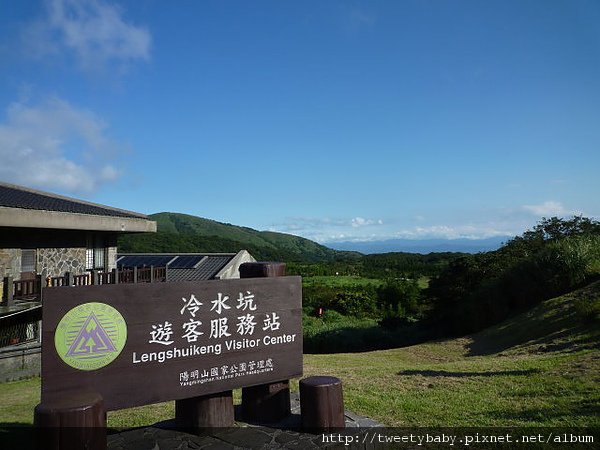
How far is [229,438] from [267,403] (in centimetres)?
76

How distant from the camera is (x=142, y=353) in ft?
15.5

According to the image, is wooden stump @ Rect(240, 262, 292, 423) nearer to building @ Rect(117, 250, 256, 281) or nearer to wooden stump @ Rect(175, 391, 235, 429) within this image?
wooden stump @ Rect(175, 391, 235, 429)

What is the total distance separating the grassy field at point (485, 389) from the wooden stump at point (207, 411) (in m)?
1.32

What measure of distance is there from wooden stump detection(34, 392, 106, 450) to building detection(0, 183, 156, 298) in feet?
30.2

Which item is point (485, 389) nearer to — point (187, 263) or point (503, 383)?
point (503, 383)

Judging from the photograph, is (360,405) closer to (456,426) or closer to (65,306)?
(456,426)

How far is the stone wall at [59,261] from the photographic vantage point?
1364cm

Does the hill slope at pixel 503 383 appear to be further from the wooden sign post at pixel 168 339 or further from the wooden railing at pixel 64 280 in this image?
the wooden railing at pixel 64 280

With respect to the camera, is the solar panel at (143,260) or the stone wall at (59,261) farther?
the solar panel at (143,260)

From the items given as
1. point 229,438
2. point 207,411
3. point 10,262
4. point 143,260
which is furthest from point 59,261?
point 229,438

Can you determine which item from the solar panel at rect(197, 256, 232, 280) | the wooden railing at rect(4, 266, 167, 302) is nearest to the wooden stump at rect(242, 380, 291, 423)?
the wooden railing at rect(4, 266, 167, 302)

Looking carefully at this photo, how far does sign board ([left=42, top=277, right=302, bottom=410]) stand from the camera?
4320 mm

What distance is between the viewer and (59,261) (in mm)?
14422

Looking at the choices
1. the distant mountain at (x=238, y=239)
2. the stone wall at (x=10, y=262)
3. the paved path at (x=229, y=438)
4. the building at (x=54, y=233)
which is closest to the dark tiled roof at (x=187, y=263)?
the building at (x=54, y=233)
